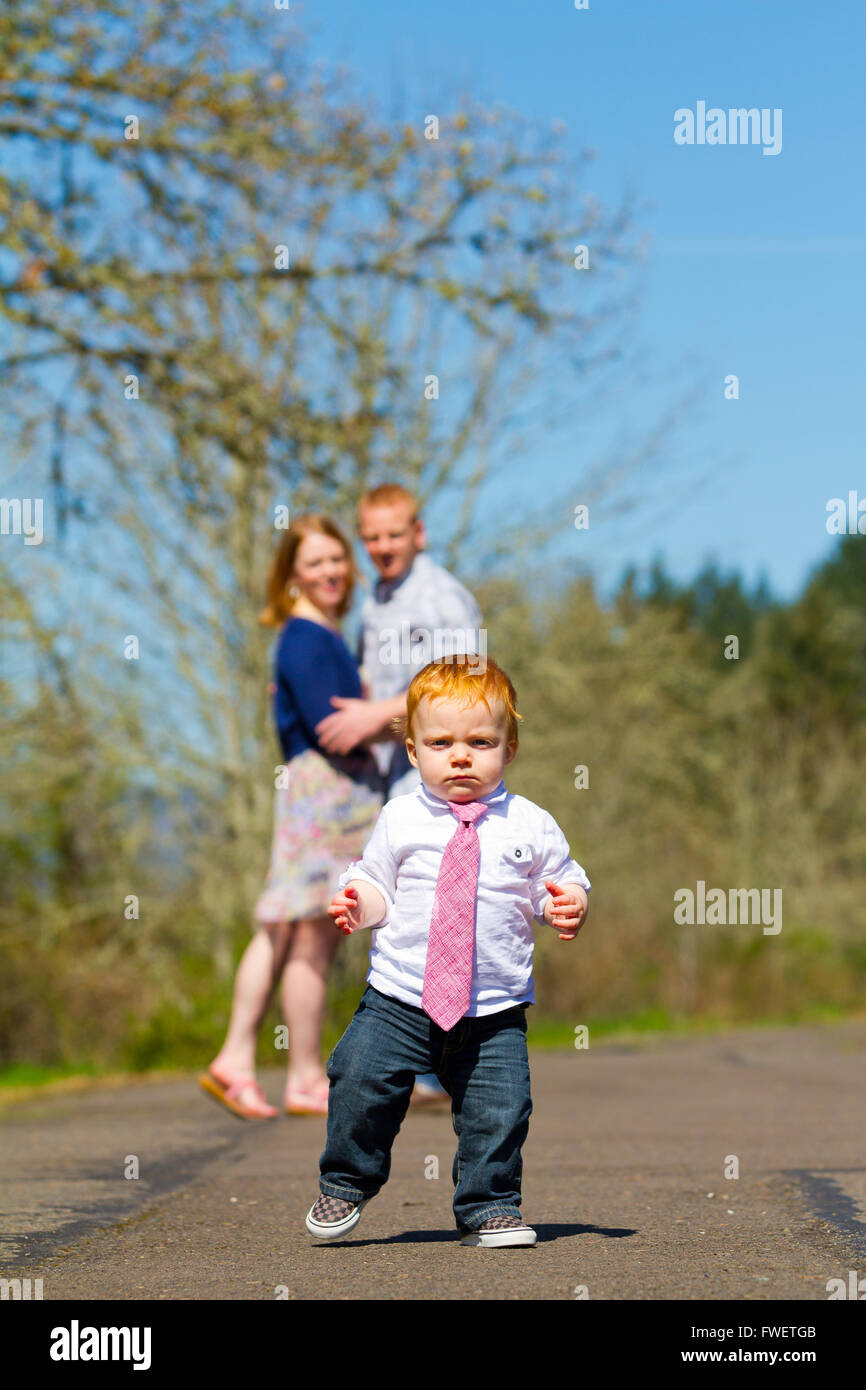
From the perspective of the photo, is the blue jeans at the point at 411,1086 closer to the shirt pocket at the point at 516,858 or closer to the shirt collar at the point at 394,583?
the shirt pocket at the point at 516,858

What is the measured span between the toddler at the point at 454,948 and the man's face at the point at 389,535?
207cm

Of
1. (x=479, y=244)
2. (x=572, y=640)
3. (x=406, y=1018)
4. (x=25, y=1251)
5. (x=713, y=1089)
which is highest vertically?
(x=479, y=244)

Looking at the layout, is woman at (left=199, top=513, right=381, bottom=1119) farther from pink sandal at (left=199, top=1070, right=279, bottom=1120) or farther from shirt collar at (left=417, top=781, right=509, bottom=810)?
shirt collar at (left=417, top=781, right=509, bottom=810)

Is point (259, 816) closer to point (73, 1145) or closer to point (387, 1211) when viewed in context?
point (73, 1145)

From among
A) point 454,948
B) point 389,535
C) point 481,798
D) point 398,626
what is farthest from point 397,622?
point 454,948

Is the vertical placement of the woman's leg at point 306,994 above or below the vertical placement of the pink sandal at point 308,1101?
above

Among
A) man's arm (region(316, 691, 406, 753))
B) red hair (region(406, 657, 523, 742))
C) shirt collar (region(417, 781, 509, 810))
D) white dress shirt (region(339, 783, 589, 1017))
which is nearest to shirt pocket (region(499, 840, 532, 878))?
white dress shirt (region(339, 783, 589, 1017))

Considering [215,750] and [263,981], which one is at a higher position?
[215,750]

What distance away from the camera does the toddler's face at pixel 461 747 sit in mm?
3180

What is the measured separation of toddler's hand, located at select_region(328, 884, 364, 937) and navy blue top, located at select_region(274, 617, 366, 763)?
2.14m

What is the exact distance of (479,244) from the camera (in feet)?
26.1

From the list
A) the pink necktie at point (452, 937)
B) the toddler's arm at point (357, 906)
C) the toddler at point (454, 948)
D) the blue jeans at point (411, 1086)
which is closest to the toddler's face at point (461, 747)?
the toddler at point (454, 948)
